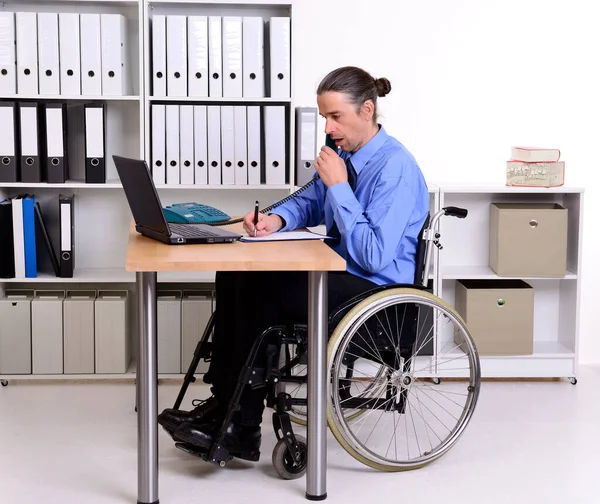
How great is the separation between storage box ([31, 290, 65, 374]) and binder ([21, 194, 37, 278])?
0.13 m

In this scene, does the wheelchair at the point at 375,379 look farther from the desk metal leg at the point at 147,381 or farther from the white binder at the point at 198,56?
the white binder at the point at 198,56

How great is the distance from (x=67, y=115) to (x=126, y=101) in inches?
11.0

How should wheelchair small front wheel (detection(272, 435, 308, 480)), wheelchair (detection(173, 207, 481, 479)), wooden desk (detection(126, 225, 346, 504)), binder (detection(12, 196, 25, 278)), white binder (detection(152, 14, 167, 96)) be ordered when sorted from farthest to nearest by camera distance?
binder (detection(12, 196, 25, 278)) → white binder (detection(152, 14, 167, 96)) → wheelchair small front wheel (detection(272, 435, 308, 480)) → wheelchair (detection(173, 207, 481, 479)) → wooden desk (detection(126, 225, 346, 504))

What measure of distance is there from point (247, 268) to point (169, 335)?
1540 millimetres

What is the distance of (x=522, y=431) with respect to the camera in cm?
321

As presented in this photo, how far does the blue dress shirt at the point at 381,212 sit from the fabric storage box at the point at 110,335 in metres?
1.18

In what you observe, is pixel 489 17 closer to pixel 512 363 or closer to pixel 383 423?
pixel 512 363

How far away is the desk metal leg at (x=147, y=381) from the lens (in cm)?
241

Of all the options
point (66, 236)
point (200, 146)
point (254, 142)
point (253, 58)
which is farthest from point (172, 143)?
point (66, 236)

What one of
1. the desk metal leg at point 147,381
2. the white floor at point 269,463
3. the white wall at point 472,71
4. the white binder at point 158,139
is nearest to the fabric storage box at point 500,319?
the white floor at point 269,463

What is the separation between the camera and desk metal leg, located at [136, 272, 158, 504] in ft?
7.92

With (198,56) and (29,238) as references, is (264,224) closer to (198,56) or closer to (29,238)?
(198,56)

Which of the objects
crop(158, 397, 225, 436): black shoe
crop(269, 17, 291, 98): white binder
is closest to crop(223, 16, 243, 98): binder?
crop(269, 17, 291, 98): white binder

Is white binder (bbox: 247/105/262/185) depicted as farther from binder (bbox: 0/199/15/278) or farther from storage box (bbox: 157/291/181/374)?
binder (bbox: 0/199/15/278)
